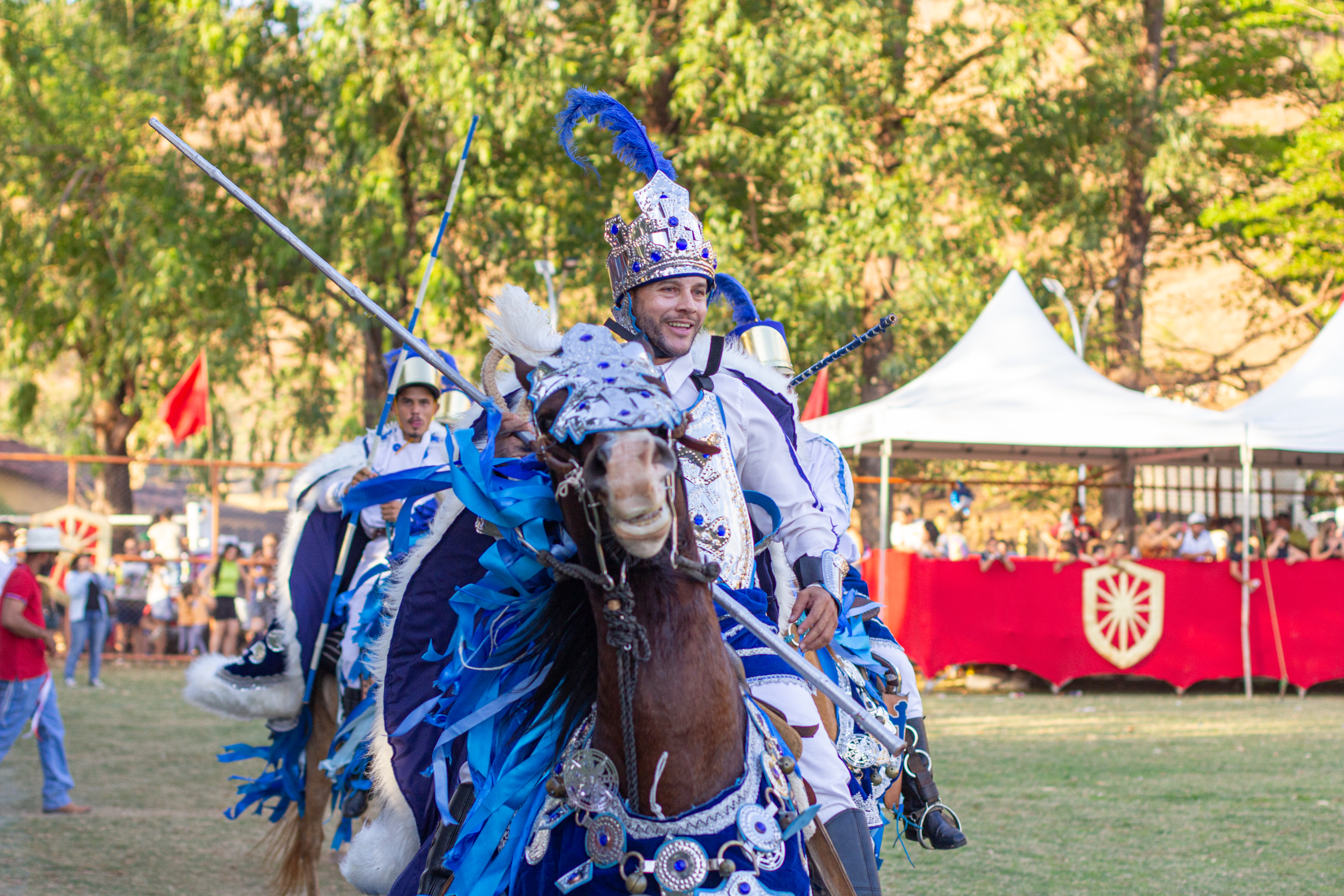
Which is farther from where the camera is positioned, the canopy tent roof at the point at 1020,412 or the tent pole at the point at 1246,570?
the canopy tent roof at the point at 1020,412

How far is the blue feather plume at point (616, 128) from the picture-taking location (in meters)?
3.61

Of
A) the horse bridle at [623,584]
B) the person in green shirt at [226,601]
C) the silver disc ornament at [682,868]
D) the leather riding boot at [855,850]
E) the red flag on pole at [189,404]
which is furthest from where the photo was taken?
the red flag on pole at [189,404]

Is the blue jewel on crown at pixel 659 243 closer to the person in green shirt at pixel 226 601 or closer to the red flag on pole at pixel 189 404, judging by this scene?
the person in green shirt at pixel 226 601

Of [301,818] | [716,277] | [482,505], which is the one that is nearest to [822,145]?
[301,818]

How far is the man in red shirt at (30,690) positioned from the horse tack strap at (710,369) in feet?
20.2

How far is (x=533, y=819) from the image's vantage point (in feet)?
9.53

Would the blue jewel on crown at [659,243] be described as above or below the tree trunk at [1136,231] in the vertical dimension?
below

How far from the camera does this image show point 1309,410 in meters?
15.5

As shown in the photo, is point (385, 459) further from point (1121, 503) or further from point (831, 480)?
point (1121, 503)

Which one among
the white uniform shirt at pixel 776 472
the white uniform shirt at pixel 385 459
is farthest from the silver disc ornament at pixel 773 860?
the white uniform shirt at pixel 385 459

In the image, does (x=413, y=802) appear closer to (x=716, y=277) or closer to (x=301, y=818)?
(x=716, y=277)

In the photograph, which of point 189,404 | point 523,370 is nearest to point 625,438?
point 523,370

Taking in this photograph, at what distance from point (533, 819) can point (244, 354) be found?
1912 centimetres

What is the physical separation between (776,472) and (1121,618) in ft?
40.5
